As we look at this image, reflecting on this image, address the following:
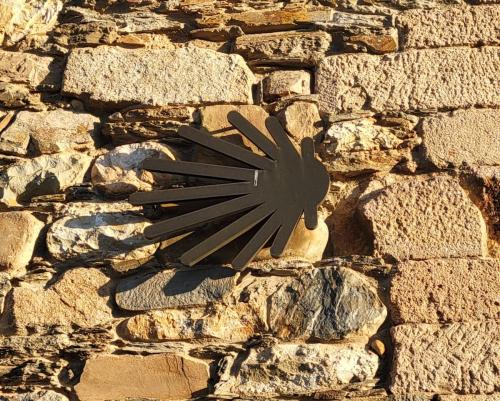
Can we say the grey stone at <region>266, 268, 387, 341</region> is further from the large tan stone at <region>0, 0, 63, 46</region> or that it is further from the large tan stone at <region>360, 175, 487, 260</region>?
the large tan stone at <region>0, 0, 63, 46</region>

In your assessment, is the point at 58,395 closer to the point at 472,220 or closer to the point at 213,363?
the point at 213,363

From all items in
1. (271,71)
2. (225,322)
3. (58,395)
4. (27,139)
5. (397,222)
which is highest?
(271,71)

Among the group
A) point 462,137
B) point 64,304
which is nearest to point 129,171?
point 64,304

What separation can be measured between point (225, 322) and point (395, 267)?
21.0 inches

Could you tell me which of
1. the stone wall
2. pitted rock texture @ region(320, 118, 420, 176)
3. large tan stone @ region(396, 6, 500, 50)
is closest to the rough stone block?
the stone wall

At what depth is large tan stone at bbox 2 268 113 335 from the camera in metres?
3.23

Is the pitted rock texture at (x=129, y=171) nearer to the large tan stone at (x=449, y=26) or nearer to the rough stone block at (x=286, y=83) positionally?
the rough stone block at (x=286, y=83)

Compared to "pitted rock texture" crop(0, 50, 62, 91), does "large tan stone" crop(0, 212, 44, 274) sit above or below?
below

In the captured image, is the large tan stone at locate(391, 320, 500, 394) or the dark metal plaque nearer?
the large tan stone at locate(391, 320, 500, 394)

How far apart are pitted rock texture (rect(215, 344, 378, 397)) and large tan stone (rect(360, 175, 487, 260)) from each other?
35 cm

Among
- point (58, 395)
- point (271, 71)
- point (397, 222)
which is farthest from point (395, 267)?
point (58, 395)

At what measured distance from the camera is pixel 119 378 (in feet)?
10.2

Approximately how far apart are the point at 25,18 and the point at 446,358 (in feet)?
6.40

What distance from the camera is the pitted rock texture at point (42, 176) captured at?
3.47 meters
